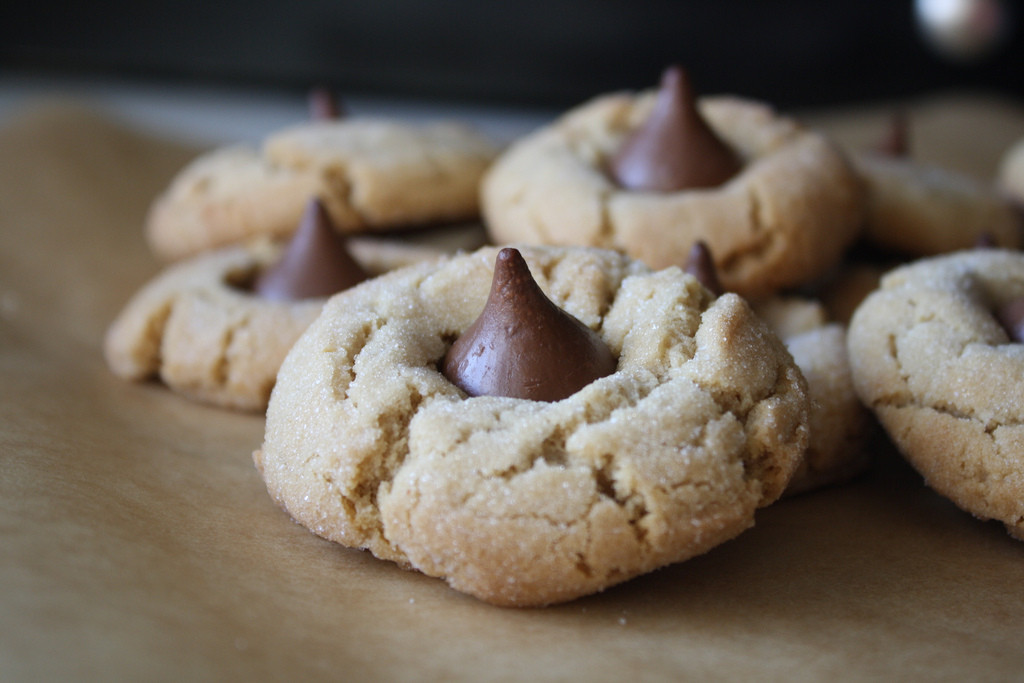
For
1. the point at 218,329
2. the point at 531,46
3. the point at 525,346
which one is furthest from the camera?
the point at 531,46

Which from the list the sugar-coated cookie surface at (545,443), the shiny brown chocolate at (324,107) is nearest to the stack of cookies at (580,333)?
the sugar-coated cookie surface at (545,443)

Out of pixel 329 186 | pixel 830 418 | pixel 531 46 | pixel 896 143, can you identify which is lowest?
Answer: pixel 830 418

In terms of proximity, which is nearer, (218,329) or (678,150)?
(218,329)

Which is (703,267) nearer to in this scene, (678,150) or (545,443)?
(678,150)

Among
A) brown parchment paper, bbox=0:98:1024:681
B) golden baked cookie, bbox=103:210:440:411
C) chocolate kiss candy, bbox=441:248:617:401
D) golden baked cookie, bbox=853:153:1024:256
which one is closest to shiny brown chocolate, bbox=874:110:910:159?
golden baked cookie, bbox=853:153:1024:256

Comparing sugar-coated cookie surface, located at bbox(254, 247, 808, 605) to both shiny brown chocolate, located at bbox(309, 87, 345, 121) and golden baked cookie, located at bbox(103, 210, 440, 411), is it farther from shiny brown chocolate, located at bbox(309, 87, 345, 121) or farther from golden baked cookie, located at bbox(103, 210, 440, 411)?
shiny brown chocolate, located at bbox(309, 87, 345, 121)

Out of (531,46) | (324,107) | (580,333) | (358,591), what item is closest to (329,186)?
(324,107)

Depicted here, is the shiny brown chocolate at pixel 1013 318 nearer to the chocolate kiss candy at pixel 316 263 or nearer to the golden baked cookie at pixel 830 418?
the golden baked cookie at pixel 830 418

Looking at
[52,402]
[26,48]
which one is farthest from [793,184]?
[26,48]
